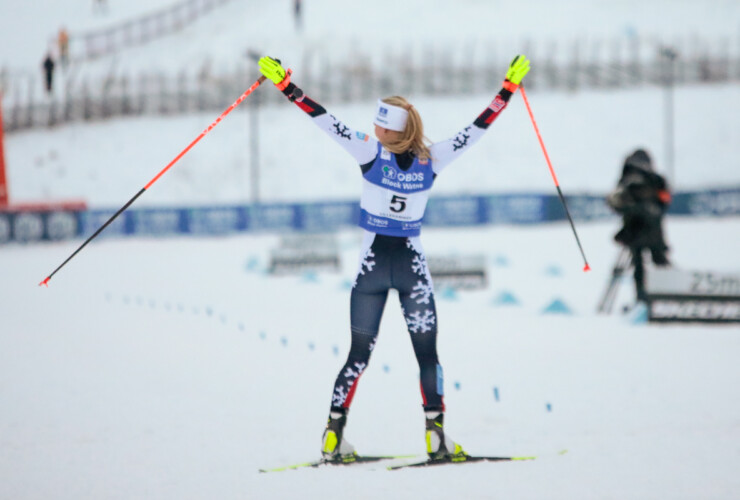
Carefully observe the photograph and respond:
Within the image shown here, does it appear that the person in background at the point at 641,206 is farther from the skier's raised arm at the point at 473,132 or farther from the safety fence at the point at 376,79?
the safety fence at the point at 376,79

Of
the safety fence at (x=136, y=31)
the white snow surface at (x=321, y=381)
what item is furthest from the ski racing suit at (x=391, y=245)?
the safety fence at (x=136, y=31)

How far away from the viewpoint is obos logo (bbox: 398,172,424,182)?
4664mm

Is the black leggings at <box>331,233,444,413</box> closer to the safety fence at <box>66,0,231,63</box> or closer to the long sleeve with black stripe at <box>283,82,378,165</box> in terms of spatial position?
the long sleeve with black stripe at <box>283,82,378,165</box>

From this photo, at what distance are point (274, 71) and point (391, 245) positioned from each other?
1.13 metres

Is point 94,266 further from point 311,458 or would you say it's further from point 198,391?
point 311,458

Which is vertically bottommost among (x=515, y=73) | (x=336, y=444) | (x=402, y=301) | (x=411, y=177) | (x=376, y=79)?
(x=336, y=444)

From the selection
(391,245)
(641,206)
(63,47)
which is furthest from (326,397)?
(63,47)

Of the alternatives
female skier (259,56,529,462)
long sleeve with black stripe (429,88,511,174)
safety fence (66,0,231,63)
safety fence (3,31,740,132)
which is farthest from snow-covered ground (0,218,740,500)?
safety fence (66,0,231,63)

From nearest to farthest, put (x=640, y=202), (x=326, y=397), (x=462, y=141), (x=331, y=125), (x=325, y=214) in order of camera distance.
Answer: (x=331, y=125) → (x=462, y=141) → (x=326, y=397) → (x=640, y=202) → (x=325, y=214)

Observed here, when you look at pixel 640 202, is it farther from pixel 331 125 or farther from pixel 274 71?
pixel 274 71

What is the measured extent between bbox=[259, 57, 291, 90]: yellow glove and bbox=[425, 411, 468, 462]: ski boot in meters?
1.96

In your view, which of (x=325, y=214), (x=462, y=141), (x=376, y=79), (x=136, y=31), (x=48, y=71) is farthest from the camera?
(x=136, y=31)

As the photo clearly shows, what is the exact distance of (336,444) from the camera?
4684 mm

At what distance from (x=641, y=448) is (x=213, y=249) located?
17.9m
